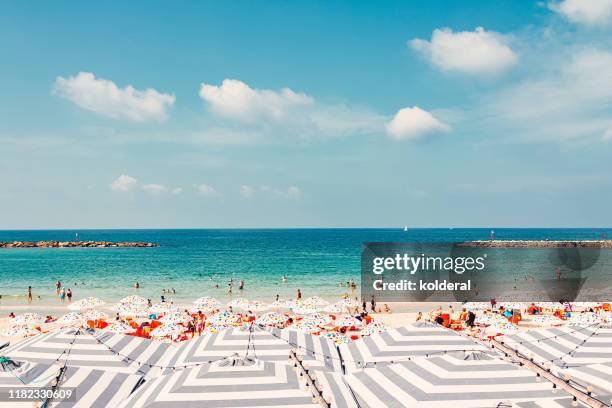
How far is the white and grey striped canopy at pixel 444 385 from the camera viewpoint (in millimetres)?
7480

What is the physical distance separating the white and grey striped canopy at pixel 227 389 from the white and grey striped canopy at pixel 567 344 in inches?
251

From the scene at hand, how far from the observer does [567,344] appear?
38.0 ft

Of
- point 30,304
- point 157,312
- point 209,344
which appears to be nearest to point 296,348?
point 209,344

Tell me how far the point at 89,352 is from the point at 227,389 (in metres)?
5.41

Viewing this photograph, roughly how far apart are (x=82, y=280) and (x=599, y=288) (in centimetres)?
5178

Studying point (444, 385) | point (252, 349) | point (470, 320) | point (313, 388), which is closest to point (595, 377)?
point (444, 385)

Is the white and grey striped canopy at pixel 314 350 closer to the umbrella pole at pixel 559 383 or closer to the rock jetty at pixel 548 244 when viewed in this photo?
the umbrella pole at pixel 559 383

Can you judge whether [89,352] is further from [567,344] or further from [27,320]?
[567,344]

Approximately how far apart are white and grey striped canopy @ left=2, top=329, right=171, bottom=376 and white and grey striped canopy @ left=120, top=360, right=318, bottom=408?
2933mm

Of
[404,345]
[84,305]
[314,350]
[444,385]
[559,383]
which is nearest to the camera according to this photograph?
[559,383]

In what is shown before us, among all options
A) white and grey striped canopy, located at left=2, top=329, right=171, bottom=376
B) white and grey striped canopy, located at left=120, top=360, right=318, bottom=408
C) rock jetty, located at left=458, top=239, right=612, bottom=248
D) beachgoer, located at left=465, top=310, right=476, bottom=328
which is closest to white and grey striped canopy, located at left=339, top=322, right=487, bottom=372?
white and grey striped canopy, located at left=120, top=360, right=318, bottom=408

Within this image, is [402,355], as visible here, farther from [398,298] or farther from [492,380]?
[398,298]

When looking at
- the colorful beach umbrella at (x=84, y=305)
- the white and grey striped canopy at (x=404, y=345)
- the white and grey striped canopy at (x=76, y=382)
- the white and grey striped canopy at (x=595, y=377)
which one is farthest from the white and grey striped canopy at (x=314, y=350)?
the colorful beach umbrella at (x=84, y=305)

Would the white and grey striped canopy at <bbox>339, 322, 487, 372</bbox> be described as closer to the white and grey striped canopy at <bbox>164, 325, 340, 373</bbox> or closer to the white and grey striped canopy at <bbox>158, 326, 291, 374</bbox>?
the white and grey striped canopy at <bbox>164, 325, 340, 373</bbox>
